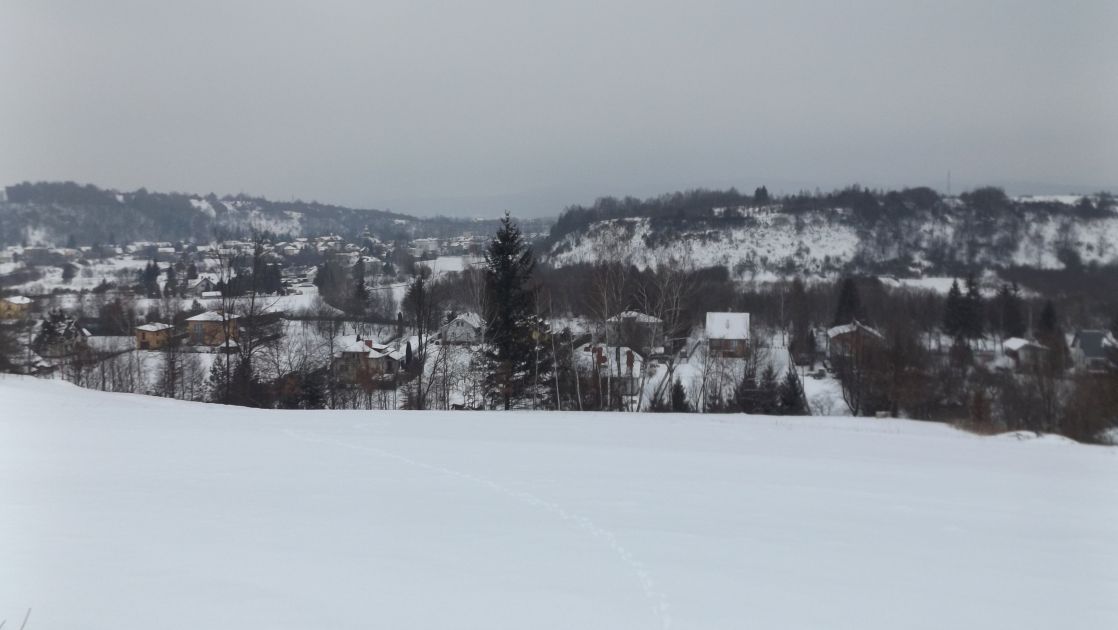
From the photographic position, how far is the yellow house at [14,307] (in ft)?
90.1

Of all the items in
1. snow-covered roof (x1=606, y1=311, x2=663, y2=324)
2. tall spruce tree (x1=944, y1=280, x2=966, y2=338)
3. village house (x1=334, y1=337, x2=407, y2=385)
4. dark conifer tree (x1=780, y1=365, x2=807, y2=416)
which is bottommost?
dark conifer tree (x1=780, y1=365, x2=807, y2=416)

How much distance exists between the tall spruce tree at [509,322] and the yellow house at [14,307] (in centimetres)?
1961

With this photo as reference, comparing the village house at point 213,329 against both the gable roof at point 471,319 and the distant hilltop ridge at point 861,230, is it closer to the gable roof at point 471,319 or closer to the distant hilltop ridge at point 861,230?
the gable roof at point 471,319

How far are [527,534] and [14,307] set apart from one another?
106 feet

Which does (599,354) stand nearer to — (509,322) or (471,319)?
(509,322)

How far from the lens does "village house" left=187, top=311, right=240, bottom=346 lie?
84.4ft

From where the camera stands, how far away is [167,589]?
4.29 metres

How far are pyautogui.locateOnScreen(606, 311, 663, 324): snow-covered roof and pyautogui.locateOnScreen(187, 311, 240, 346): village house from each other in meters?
13.8

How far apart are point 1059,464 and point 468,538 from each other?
9406mm

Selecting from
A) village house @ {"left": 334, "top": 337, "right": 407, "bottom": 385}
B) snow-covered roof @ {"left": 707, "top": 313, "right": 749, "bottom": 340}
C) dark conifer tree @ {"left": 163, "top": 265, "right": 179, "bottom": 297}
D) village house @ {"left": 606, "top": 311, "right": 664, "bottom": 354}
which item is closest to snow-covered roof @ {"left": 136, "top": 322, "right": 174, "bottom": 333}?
dark conifer tree @ {"left": 163, "top": 265, "right": 179, "bottom": 297}

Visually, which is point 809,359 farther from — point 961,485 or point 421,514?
point 421,514

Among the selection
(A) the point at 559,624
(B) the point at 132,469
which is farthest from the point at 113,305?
(A) the point at 559,624

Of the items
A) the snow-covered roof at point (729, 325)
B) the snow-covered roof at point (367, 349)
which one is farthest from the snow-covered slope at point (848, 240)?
the snow-covered roof at point (367, 349)

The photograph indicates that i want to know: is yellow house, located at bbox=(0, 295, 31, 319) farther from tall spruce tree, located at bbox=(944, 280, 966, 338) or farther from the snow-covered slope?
the snow-covered slope
